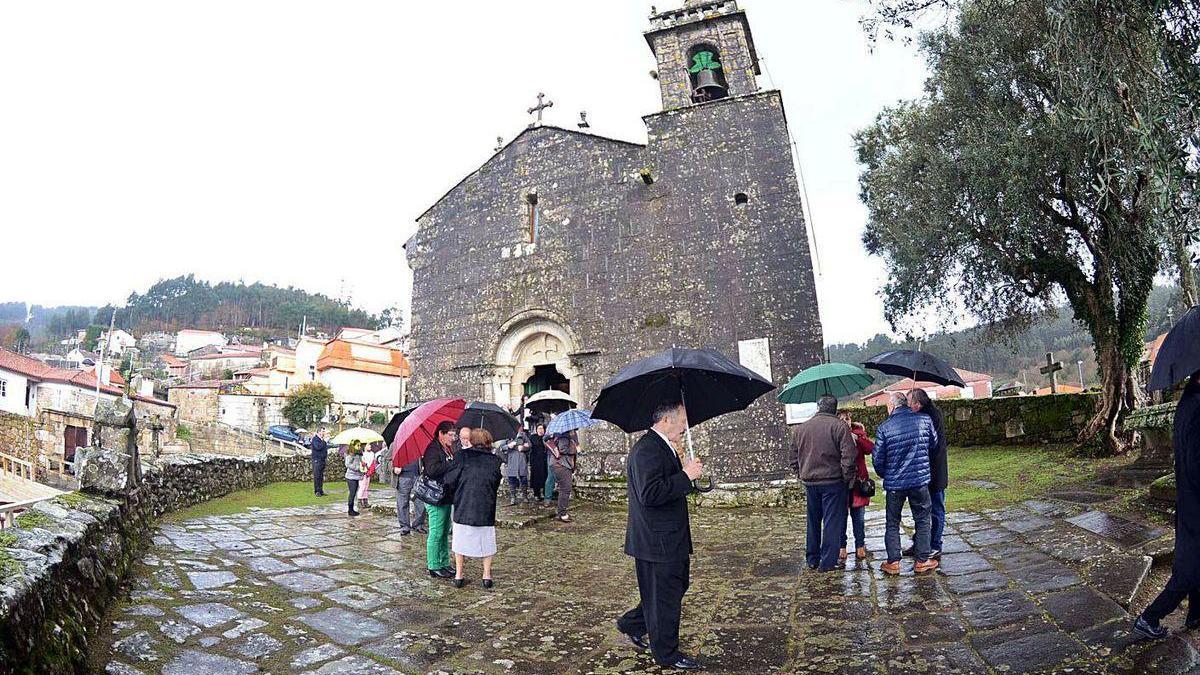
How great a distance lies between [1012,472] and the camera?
1227 cm

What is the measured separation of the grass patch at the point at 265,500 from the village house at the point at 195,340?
299ft

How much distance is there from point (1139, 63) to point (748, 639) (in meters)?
4.68

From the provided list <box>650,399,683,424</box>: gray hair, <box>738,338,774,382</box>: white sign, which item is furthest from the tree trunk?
<box>650,399,683,424</box>: gray hair

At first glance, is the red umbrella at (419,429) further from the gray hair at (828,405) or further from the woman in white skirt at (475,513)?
the gray hair at (828,405)

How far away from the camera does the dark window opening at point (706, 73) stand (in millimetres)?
14031

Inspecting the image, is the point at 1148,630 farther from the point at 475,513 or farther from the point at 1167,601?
the point at 475,513

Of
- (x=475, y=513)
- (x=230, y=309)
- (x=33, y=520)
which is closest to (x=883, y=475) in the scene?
(x=475, y=513)

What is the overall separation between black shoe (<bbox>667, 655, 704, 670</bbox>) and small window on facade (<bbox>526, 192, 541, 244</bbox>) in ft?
36.5

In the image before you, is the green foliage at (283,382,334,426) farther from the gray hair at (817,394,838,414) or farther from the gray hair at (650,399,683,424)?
the gray hair at (650,399,683,424)

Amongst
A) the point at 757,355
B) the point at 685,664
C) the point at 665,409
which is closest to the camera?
the point at 685,664

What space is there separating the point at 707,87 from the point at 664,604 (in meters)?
12.0

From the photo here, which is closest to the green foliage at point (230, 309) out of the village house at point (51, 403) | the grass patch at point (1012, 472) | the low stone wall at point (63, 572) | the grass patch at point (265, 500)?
the village house at point (51, 403)

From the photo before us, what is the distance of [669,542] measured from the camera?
4.26m

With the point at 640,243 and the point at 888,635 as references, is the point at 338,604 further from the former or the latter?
the point at 640,243
